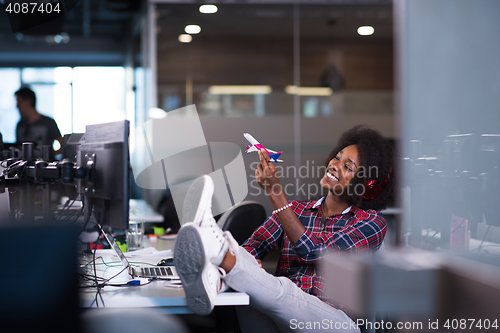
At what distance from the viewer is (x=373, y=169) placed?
194cm

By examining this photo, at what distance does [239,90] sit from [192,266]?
12.6 ft

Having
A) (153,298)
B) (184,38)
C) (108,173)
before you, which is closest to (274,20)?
(184,38)

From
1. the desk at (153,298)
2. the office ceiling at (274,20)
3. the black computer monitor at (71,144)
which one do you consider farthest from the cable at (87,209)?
the office ceiling at (274,20)

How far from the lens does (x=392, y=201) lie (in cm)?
197

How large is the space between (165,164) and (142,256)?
115 inches

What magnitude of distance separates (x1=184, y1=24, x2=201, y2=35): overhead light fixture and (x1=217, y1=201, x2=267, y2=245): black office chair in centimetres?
302

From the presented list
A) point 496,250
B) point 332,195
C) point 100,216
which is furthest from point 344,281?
point 332,195

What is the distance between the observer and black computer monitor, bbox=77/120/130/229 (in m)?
1.49

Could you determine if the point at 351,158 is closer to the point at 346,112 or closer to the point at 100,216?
the point at 100,216

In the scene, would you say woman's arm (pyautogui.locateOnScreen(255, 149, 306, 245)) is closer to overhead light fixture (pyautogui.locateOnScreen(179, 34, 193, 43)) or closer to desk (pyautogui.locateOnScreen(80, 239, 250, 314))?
desk (pyautogui.locateOnScreen(80, 239, 250, 314))

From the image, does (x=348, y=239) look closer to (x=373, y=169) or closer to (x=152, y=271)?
(x=373, y=169)

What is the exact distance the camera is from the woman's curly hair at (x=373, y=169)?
1.91 meters

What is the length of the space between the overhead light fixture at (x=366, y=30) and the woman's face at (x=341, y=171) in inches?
141

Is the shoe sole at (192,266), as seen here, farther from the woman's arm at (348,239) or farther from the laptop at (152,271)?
the woman's arm at (348,239)
